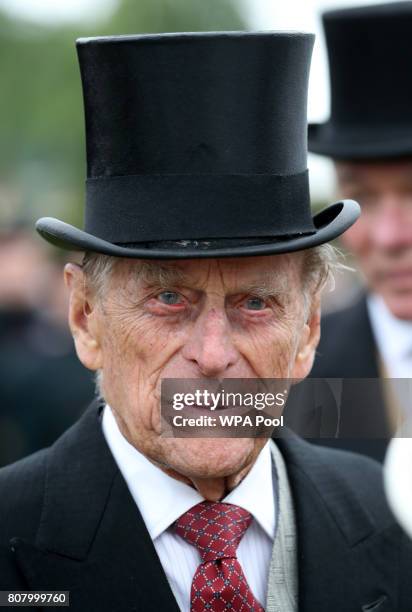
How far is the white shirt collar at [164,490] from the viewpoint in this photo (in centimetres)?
350

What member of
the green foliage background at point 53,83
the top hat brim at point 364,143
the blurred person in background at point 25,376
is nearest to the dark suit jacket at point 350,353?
the top hat brim at point 364,143

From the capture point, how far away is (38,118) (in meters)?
47.3

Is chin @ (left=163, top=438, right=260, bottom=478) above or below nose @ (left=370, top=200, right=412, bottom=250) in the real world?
below

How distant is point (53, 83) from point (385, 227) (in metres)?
44.9

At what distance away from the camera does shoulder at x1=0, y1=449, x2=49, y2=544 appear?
348 cm

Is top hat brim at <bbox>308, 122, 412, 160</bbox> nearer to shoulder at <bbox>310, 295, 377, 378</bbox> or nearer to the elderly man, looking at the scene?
shoulder at <bbox>310, 295, 377, 378</bbox>

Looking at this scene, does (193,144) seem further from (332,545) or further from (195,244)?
(332,545)

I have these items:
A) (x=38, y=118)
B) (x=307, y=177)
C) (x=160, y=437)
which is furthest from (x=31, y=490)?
(x=38, y=118)

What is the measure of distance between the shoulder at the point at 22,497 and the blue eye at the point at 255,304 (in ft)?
2.50

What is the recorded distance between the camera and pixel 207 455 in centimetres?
332

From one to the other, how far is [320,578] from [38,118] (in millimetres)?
44861

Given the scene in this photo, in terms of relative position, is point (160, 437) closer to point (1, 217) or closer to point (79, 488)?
point (79, 488)

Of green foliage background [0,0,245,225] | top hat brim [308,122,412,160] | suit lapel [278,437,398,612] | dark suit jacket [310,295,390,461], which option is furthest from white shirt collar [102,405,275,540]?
green foliage background [0,0,245,225]

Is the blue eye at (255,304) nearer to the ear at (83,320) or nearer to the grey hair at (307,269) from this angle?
the grey hair at (307,269)
